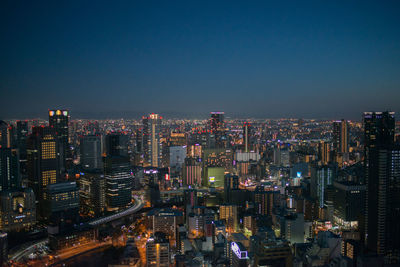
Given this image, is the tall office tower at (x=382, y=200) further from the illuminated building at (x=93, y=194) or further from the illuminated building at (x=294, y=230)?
the illuminated building at (x=93, y=194)

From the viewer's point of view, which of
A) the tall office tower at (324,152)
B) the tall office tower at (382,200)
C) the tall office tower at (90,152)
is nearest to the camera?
the tall office tower at (382,200)

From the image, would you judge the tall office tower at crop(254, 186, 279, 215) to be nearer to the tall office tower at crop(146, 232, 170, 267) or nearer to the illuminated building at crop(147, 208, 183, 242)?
the illuminated building at crop(147, 208, 183, 242)

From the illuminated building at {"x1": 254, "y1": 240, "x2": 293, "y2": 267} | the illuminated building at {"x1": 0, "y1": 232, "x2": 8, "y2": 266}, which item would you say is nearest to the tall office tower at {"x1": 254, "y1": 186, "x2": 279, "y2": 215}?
the illuminated building at {"x1": 254, "y1": 240, "x2": 293, "y2": 267}

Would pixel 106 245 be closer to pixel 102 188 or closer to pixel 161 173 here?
pixel 102 188

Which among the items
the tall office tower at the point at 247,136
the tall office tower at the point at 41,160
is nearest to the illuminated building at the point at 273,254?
the tall office tower at the point at 41,160

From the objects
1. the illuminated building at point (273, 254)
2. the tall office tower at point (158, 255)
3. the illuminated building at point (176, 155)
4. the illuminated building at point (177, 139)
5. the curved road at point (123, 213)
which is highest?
the illuminated building at point (177, 139)

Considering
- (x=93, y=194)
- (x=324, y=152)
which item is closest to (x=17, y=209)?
(x=93, y=194)

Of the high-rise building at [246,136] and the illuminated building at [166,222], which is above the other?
the high-rise building at [246,136]
